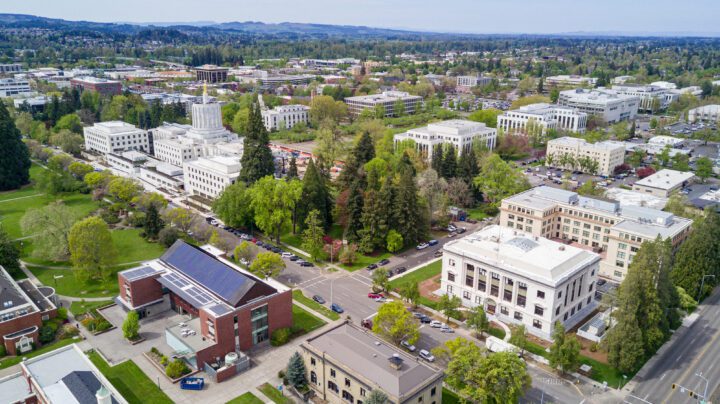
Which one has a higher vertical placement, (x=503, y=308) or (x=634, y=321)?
(x=634, y=321)

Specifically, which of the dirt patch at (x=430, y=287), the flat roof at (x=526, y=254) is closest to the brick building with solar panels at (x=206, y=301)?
the dirt patch at (x=430, y=287)

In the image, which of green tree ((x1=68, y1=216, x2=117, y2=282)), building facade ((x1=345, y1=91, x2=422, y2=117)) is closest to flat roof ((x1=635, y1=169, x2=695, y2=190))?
green tree ((x1=68, y1=216, x2=117, y2=282))

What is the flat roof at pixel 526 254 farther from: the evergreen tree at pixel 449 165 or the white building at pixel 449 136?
the white building at pixel 449 136

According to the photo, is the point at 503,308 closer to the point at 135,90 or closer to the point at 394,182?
the point at 394,182

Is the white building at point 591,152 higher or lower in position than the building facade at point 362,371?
higher

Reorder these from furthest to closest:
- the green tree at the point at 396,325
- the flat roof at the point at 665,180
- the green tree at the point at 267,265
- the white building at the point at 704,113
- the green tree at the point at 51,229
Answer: the white building at the point at 704,113
the flat roof at the point at 665,180
the green tree at the point at 51,229
the green tree at the point at 267,265
the green tree at the point at 396,325

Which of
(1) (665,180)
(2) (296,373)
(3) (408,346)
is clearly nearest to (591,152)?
(1) (665,180)

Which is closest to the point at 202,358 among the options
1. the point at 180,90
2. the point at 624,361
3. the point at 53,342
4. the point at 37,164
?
A: the point at 53,342
